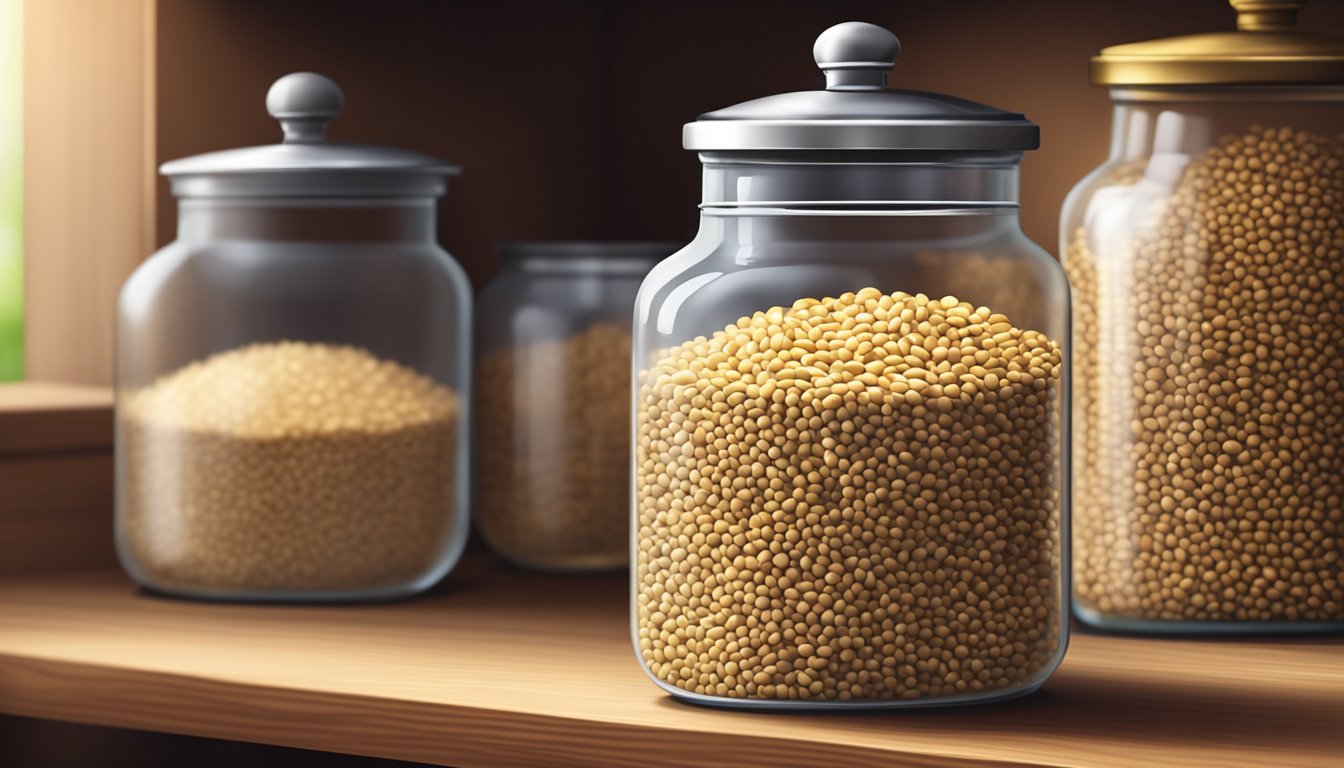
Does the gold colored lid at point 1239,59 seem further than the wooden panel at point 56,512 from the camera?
No

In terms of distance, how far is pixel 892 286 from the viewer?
2.83 feet

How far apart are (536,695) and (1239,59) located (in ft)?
1.58

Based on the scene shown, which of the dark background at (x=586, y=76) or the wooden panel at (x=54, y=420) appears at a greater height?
the dark background at (x=586, y=76)

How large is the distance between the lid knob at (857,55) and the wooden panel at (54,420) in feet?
1.92

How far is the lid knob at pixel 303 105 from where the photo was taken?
3.80 ft

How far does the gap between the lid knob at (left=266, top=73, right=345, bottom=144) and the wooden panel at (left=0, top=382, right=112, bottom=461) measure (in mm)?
226

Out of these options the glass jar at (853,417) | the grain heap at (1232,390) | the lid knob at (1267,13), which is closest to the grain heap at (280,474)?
the glass jar at (853,417)

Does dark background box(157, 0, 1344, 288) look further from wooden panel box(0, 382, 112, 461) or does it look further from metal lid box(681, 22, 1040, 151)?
metal lid box(681, 22, 1040, 151)

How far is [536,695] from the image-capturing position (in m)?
0.89

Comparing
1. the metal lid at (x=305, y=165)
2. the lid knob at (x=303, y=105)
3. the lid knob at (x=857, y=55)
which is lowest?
the metal lid at (x=305, y=165)

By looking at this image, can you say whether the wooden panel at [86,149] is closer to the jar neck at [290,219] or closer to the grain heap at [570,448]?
the jar neck at [290,219]

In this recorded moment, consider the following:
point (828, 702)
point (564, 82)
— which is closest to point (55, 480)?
point (564, 82)

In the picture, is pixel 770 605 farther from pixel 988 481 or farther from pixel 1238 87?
pixel 1238 87

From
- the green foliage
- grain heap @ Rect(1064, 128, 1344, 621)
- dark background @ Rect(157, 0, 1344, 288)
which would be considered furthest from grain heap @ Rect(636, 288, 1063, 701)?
the green foliage
